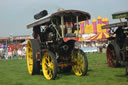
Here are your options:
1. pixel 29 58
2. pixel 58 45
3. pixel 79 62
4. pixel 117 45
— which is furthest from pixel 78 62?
pixel 117 45

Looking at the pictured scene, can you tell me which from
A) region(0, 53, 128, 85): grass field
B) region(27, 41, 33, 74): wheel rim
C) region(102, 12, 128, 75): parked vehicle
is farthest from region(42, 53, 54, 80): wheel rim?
region(102, 12, 128, 75): parked vehicle

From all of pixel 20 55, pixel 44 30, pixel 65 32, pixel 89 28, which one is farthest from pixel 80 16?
pixel 89 28

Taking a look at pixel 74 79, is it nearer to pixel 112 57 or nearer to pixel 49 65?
pixel 49 65

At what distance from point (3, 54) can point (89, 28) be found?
94.0 ft

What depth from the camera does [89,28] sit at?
167 ft

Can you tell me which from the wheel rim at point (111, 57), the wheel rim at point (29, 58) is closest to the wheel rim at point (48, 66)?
the wheel rim at point (29, 58)

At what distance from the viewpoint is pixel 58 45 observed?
25.9 feet

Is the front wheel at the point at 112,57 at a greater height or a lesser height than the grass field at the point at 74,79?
greater

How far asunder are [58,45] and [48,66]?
87cm

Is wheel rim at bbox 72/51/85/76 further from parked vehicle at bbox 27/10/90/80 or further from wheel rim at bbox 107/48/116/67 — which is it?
wheel rim at bbox 107/48/116/67

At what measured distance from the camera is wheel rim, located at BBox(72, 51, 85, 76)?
302 inches

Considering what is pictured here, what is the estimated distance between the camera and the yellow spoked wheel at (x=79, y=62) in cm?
740

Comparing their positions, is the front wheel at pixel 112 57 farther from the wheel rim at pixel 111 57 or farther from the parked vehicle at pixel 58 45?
the parked vehicle at pixel 58 45

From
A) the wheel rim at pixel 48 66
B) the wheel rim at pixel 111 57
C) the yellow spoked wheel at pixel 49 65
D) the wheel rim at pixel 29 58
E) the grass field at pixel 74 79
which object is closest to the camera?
the grass field at pixel 74 79
